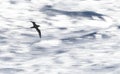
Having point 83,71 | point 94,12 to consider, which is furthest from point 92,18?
point 83,71

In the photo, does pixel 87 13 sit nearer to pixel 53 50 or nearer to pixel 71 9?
pixel 71 9

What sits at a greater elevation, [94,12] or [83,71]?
[94,12]

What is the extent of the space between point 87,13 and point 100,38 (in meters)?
6.20

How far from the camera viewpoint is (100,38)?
139 metres

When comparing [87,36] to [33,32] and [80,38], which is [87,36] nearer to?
[80,38]

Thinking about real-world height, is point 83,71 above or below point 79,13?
below

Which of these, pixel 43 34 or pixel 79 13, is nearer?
pixel 43 34

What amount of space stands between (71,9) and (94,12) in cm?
445

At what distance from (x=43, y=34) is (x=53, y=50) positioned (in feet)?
12.0

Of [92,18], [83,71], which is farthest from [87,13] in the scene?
[83,71]

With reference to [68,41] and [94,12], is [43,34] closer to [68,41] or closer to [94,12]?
[68,41]

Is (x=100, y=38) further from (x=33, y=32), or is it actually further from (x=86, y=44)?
(x=33, y=32)

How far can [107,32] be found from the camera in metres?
139

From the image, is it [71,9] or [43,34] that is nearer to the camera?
[43,34]
